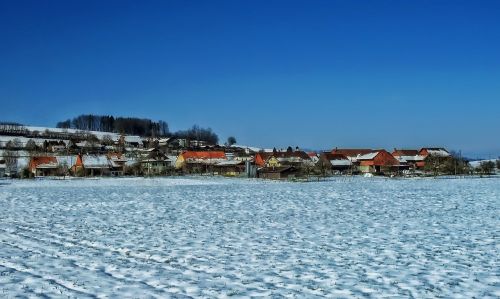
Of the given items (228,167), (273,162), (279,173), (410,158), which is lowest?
(279,173)

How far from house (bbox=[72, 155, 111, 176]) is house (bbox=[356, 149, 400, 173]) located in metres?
52.3

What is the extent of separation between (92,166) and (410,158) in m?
68.7

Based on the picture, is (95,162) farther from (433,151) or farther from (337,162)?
(433,151)

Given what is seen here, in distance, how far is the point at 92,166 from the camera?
9412cm

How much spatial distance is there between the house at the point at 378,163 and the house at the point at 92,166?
5226cm

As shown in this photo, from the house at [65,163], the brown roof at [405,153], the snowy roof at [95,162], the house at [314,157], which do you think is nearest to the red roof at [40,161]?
the house at [65,163]

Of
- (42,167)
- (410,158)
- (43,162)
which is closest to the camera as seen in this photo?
(42,167)

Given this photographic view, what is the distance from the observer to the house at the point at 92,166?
302 ft

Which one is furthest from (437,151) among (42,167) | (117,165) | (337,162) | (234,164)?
(42,167)

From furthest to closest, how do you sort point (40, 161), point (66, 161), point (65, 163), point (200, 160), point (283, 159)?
point (200, 160)
point (283, 159)
point (66, 161)
point (40, 161)
point (65, 163)

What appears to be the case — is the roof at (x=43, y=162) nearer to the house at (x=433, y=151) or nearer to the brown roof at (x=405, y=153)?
the brown roof at (x=405, y=153)

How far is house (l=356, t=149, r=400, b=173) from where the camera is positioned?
104m

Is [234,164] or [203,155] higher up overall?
[203,155]

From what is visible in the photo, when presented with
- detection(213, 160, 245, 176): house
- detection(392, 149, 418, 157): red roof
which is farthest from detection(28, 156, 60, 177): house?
detection(392, 149, 418, 157): red roof
